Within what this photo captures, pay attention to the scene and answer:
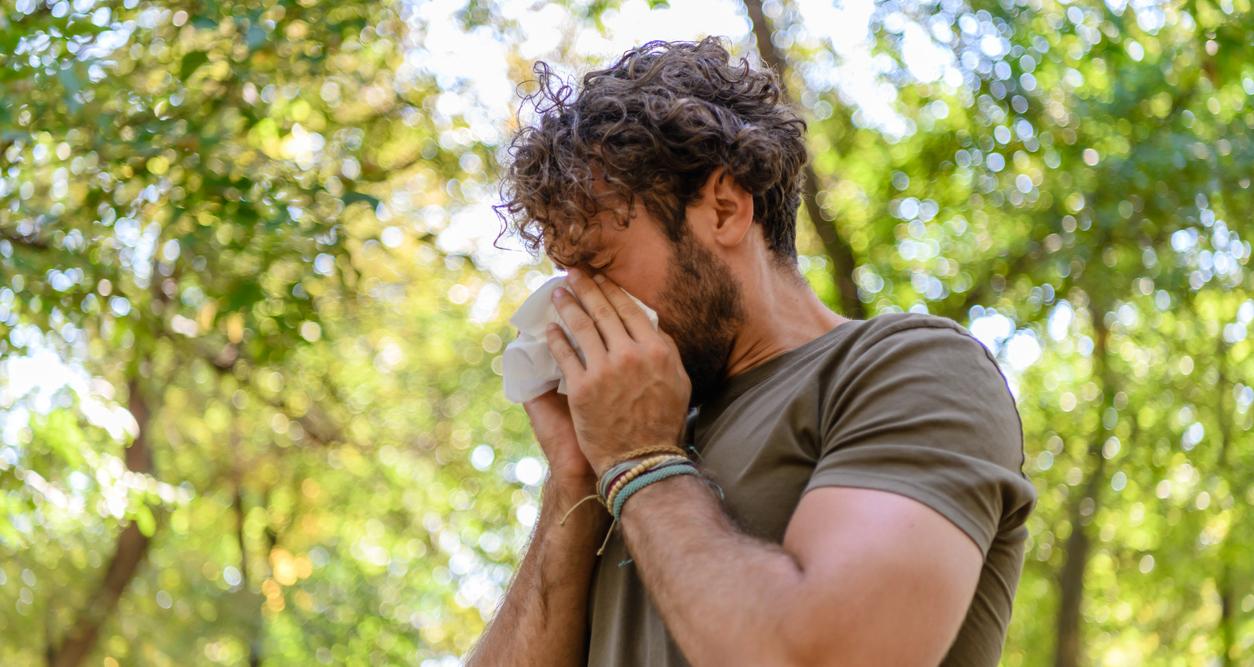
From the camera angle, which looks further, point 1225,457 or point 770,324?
point 1225,457

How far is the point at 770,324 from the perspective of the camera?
6.90ft

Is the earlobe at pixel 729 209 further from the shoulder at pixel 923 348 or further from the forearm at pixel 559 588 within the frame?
the forearm at pixel 559 588

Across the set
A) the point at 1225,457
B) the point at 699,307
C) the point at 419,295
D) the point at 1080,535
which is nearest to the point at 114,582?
the point at 419,295

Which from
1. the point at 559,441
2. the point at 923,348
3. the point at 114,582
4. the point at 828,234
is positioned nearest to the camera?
the point at 923,348

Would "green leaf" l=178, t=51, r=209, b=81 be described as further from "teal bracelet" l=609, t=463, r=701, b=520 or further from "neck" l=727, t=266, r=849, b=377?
"teal bracelet" l=609, t=463, r=701, b=520

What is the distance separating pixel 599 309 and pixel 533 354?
0.18m

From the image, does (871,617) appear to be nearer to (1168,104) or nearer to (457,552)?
(1168,104)

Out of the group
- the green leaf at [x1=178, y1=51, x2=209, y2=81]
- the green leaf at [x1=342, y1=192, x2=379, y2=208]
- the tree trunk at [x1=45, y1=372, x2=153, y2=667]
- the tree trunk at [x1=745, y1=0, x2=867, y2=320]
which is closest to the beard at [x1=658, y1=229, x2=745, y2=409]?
the green leaf at [x1=342, y1=192, x2=379, y2=208]

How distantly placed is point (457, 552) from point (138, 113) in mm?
8527

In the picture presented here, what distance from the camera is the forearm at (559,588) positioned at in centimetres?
212

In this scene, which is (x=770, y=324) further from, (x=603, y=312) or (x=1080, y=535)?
(x=1080, y=535)

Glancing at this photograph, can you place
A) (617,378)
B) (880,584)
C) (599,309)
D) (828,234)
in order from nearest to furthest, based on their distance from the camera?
(880,584) < (617,378) < (599,309) < (828,234)

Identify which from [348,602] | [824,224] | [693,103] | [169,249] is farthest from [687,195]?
[348,602]

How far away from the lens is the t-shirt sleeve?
1584 mm
